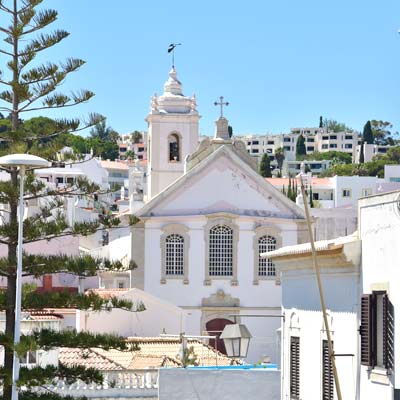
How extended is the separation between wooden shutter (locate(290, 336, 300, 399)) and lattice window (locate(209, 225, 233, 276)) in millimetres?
35871

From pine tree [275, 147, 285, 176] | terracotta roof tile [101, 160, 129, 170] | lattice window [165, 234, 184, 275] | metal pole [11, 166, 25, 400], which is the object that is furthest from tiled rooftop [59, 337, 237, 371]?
pine tree [275, 147, 285, 176]

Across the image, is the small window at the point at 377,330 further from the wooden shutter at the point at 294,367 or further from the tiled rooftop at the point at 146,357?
the tiled rooftop at the point at 146,357

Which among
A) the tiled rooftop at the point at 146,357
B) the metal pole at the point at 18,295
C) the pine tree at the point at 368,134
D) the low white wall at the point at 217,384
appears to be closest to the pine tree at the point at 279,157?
the pine tree at the point at 368,134

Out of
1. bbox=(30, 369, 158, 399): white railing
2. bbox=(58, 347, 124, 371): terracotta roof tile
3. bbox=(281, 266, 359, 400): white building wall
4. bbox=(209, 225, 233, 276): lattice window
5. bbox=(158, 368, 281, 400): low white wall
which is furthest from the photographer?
bbox=(209, 225, 233, 276): lattice window

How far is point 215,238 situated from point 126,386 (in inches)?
1085

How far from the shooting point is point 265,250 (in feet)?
203

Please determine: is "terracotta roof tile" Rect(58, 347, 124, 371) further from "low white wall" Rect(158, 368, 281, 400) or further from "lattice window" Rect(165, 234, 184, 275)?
"lattice window" Rect(165, 234, 184, 275)

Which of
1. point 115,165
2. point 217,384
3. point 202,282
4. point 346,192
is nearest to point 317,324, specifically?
point 217,384

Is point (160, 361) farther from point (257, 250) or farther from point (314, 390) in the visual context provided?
point (257, 250)

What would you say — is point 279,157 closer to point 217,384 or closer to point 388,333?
point 217,384

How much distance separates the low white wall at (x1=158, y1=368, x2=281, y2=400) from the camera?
29438 mm

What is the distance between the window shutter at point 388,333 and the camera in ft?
64.5

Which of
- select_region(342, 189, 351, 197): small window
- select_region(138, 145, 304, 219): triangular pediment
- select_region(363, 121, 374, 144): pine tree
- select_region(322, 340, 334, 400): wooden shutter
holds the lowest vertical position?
select_region(322, 340, 334, 400): wooden shutter

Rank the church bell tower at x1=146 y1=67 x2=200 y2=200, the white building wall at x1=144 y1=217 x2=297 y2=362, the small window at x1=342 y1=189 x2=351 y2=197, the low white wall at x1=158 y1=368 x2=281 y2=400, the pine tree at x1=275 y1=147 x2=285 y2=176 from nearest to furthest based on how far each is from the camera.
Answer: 1. the low white wall at x1=158 y1=368 x2=281 y2=400
2. the white building wall at x1=144 y1=217 x2=297 y2=362
3. the church bell tower at x1=146 y1=67 x2=200 y2=200
4. the small window at x1=342 y1=189 x2=351 y2=197
5. the pine tree at x1=275 y1=147 x2=285 y2=176
